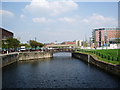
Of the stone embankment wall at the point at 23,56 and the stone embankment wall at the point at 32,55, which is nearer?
the stone embankment wall at the point at 23,56

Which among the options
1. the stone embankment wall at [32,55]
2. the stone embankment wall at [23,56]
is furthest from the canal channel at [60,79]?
the stone embankment wall at [32,55]

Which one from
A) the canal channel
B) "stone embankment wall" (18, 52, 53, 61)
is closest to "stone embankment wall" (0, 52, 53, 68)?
"stone embankment wall" (18, 52, 53, 61)

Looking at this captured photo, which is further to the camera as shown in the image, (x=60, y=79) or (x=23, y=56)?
(x=23, y=56)

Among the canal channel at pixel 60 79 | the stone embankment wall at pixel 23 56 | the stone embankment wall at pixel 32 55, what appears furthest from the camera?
the stone embankment wall at pixel 32 55

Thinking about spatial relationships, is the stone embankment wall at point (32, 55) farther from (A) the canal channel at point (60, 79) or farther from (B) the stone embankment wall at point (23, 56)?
(A) the canal channel at point (60, 79)

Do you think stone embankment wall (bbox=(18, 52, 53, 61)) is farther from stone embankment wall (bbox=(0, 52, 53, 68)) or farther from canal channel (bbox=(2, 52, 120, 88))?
canal channel (bbox=(2, 52, 120, 88))

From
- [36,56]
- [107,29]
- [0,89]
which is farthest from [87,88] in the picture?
[107,29]

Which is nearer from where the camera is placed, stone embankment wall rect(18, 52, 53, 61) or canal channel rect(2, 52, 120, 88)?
canal channel rect(2, 52, 120, 88)

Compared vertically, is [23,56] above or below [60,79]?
above

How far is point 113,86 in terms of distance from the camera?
21.1m

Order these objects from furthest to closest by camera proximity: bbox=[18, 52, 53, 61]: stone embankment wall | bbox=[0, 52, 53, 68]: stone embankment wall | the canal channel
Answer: bbox=[18, 52, 53, 61]: stone embankment wall
bbox=[0, 52, 53, 68]: stone embankment wall
the canal channel

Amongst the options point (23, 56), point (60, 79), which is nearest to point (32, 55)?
point (23, 56)

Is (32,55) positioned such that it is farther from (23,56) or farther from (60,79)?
(60,79)

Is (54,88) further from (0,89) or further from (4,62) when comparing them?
(4,62)
